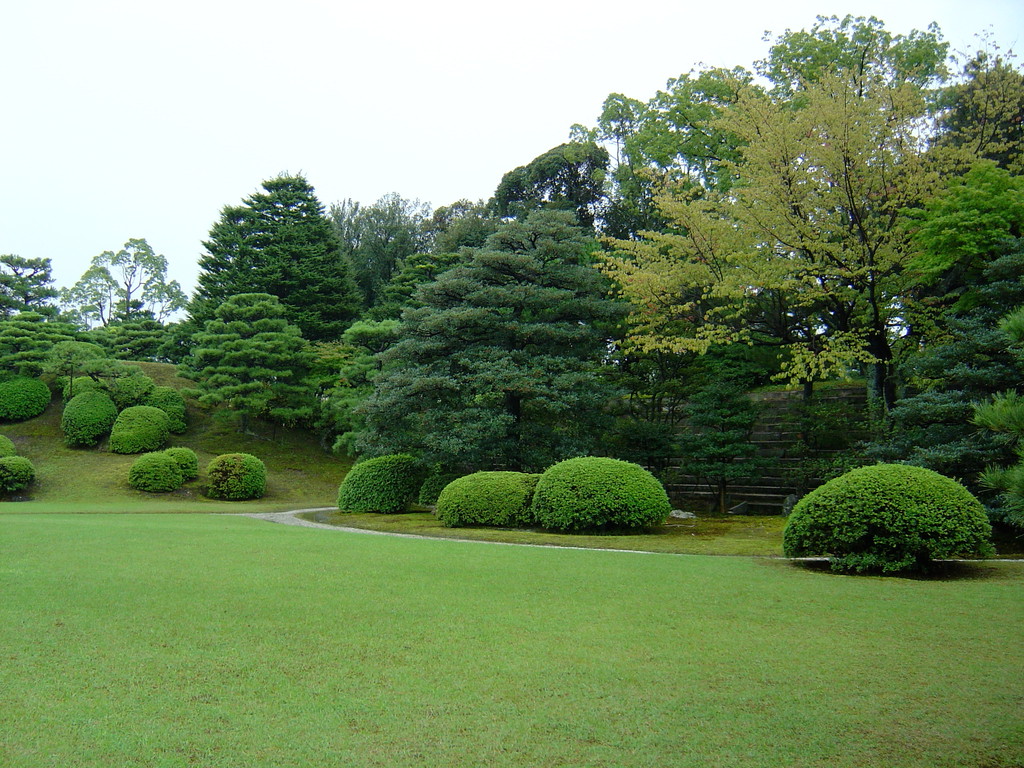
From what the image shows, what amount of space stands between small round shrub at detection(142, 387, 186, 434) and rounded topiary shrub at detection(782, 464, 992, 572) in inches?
877

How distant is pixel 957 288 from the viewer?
13188mm

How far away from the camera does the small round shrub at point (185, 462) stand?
20594 millimetres

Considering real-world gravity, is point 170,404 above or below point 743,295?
below

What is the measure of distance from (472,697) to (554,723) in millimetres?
467

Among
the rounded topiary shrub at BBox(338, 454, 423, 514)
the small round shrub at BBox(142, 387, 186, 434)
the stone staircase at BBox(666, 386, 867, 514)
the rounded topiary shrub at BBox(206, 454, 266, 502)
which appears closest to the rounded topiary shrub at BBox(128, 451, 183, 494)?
the rounded topiary shrub at BBox(206, 454, 266, 502)

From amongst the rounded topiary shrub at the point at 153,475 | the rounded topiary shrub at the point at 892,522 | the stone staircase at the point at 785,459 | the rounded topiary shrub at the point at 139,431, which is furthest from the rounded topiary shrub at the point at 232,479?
the rounded topiary shrub at the point at 892,522

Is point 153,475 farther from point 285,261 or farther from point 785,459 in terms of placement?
point 785,459

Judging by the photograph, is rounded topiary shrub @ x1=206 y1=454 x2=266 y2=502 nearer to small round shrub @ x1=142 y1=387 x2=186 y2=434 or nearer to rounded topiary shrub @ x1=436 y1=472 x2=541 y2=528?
small round shrub @ x1=142 y1=387 x2=186 y2=434

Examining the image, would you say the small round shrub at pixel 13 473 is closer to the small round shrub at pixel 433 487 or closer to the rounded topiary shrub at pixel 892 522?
the small round shrub at pixel 433 487

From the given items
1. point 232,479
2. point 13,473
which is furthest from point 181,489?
point 13,473

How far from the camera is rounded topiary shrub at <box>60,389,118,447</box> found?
74.5 ft

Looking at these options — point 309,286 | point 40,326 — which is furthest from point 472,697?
point 309,286

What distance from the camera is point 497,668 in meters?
3.84

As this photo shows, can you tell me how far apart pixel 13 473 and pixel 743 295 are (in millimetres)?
18033
